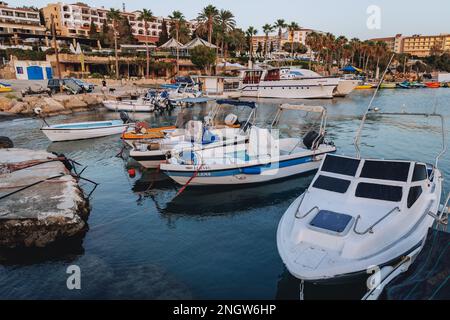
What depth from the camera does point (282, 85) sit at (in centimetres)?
5503

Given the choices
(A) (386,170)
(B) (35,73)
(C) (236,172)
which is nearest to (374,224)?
(A) (386,170)

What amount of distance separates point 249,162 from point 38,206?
8674 mm

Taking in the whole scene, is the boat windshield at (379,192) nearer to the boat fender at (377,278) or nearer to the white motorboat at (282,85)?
the boat fender at (377,278)

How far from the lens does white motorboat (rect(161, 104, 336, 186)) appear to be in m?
14.9

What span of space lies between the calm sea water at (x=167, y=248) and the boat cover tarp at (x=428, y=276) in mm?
1653

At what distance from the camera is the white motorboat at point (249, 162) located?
1485 centimetres

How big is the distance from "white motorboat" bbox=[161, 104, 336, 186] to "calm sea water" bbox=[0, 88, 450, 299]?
0.70 m

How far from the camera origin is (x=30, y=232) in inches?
411

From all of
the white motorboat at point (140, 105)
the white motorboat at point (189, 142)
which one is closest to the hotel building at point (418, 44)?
the white motorboat at point (140, 105)

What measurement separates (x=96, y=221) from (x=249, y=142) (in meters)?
8.14

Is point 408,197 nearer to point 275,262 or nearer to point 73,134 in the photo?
point 275,262

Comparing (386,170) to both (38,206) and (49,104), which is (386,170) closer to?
(38,206)

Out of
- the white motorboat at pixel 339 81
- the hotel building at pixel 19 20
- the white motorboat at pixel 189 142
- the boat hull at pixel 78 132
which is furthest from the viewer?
the hotel building at pixel 19 20
